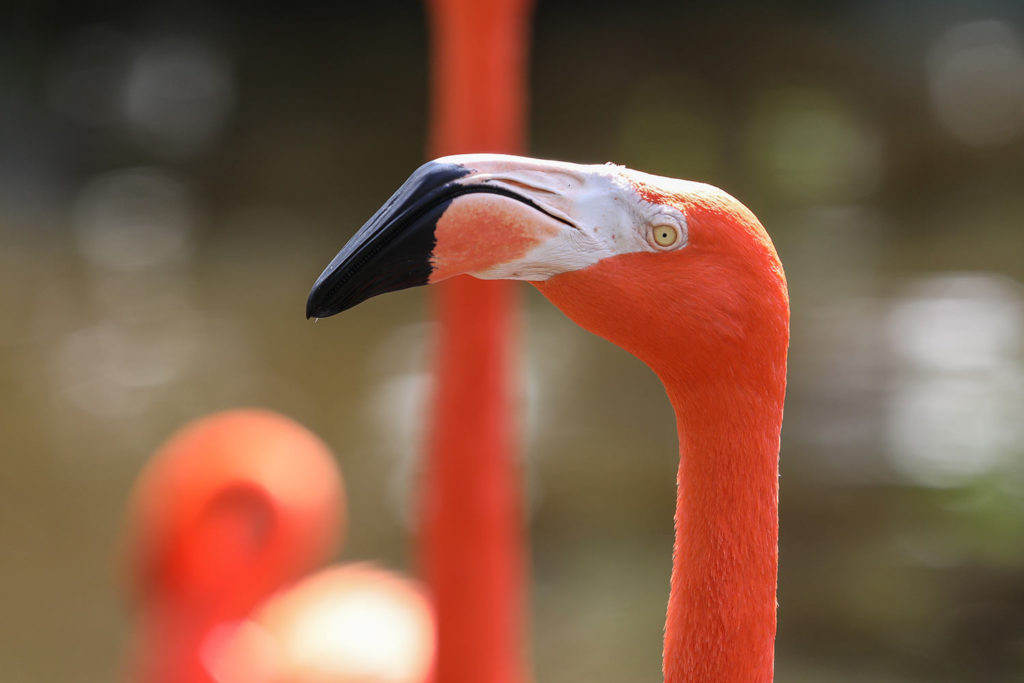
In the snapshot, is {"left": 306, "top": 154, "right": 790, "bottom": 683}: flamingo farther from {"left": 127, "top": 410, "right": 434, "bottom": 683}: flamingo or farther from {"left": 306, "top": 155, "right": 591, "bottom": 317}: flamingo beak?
{"left": 127, "top": 410, "right": 434, "bottom": 683}: flamingo

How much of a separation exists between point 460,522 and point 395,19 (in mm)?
7811

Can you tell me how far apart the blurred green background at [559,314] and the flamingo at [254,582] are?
702mm

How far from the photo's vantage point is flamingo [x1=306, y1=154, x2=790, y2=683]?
1087 millimetres

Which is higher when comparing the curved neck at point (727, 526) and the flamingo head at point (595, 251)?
the flamingo head at point (595, 251)

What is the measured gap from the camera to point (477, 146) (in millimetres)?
2154

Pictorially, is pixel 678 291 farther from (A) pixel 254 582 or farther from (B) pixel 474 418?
(A) pixel 254 582

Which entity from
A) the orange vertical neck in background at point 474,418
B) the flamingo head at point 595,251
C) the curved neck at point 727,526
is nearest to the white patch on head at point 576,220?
the flamingo head at point 595,251

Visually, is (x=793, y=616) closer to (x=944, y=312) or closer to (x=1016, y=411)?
(x=1016, y=411)

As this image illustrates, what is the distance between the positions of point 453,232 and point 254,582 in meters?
2.72

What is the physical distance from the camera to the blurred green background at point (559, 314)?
4.07m

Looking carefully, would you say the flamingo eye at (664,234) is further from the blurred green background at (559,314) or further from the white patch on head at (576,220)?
the blurred green background at (559,314)

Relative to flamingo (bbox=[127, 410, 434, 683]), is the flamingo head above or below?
above

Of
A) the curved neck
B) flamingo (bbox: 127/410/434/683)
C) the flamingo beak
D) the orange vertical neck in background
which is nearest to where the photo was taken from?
the flamingo beak

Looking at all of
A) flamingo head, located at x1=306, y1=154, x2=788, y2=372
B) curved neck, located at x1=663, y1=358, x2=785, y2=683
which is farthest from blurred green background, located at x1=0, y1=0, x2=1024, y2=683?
flamingo head, located at x1=306, y1=154, x2=788, y2=372
